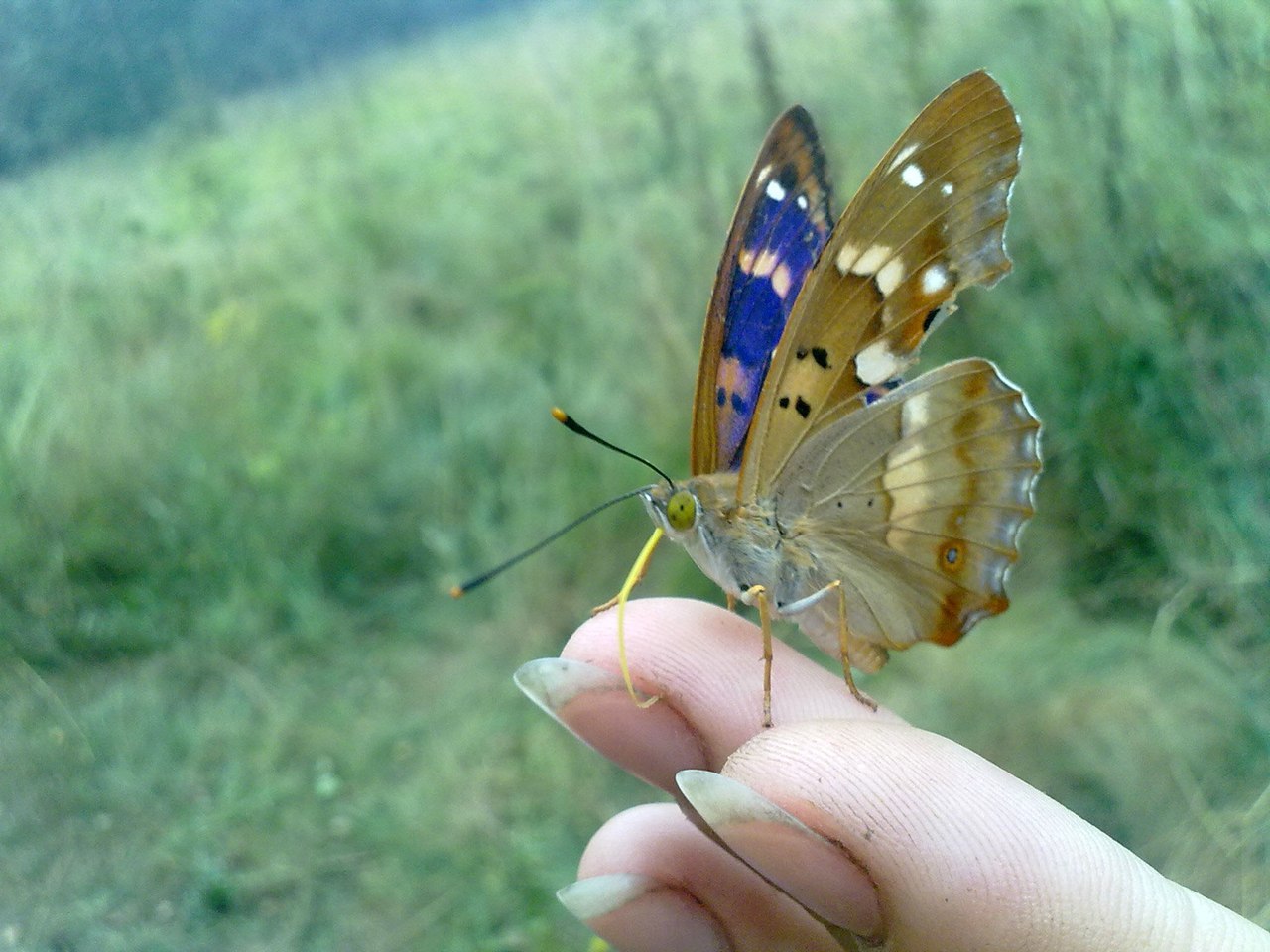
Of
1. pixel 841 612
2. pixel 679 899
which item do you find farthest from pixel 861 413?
pixel 679 899

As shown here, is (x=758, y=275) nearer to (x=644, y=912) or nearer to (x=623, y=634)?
(x=623, y=634)

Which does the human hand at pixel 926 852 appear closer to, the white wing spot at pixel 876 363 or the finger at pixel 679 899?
the finger at pixel 679 899

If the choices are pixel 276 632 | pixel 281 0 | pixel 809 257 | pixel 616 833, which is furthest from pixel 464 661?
pixel 281 0

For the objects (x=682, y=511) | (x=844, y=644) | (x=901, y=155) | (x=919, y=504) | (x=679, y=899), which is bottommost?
(x=679, y=899)

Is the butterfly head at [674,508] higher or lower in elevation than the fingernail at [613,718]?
higher

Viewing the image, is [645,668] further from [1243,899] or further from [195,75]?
[195,75]

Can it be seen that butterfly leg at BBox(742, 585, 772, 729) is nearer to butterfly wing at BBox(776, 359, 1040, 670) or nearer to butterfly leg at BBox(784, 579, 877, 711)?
butterfly leg at BBox(784, 579, 877, 711)

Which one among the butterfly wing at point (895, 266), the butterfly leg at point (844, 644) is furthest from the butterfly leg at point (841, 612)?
the butterfly wing at point (895, 266)

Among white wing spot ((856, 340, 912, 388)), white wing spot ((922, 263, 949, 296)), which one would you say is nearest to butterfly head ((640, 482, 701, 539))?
white wing spot ((856, 340, 912, 388))
